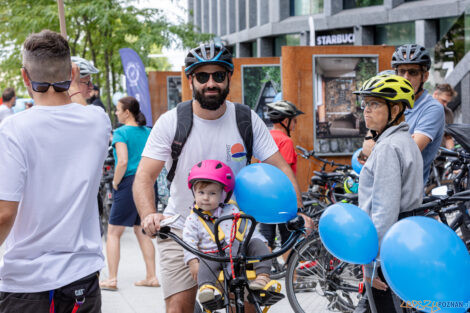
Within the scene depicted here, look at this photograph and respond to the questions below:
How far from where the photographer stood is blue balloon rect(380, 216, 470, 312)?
2.85 meters

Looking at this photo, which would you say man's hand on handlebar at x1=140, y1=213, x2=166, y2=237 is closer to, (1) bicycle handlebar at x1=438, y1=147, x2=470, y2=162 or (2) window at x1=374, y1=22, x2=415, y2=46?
(1) bicycle handlebar at x1=438, y1=147, x2=470, y2=162

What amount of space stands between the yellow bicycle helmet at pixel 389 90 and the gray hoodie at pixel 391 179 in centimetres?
21

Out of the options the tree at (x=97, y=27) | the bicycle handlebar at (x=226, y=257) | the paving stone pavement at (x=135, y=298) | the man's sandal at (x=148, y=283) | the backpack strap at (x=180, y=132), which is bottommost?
the paving stone pavement at (x=135, y=298)

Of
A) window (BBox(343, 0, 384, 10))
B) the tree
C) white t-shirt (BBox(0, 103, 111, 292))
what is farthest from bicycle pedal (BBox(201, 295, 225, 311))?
window (BBox(343, 0, 384, 10))

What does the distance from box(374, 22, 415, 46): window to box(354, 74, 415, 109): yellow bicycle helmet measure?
60.0ft

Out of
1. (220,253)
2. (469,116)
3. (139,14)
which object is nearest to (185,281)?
(220,253)

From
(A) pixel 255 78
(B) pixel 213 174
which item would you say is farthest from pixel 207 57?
(A) pixel 255 78

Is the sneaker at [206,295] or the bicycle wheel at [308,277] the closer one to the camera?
the sneaker at [206,295]

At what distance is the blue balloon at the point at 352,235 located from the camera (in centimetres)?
344

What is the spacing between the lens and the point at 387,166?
362 cm

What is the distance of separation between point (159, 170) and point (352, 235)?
1.28m

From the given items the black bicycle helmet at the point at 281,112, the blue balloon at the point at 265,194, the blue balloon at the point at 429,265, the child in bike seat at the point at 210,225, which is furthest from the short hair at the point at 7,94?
the blue balloon at the point at 429,265

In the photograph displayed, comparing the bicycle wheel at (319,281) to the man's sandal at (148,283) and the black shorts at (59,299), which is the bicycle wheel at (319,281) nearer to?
the man's sandal at (148,283)

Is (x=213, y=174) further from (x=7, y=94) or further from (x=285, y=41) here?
(x=285, y=41)
